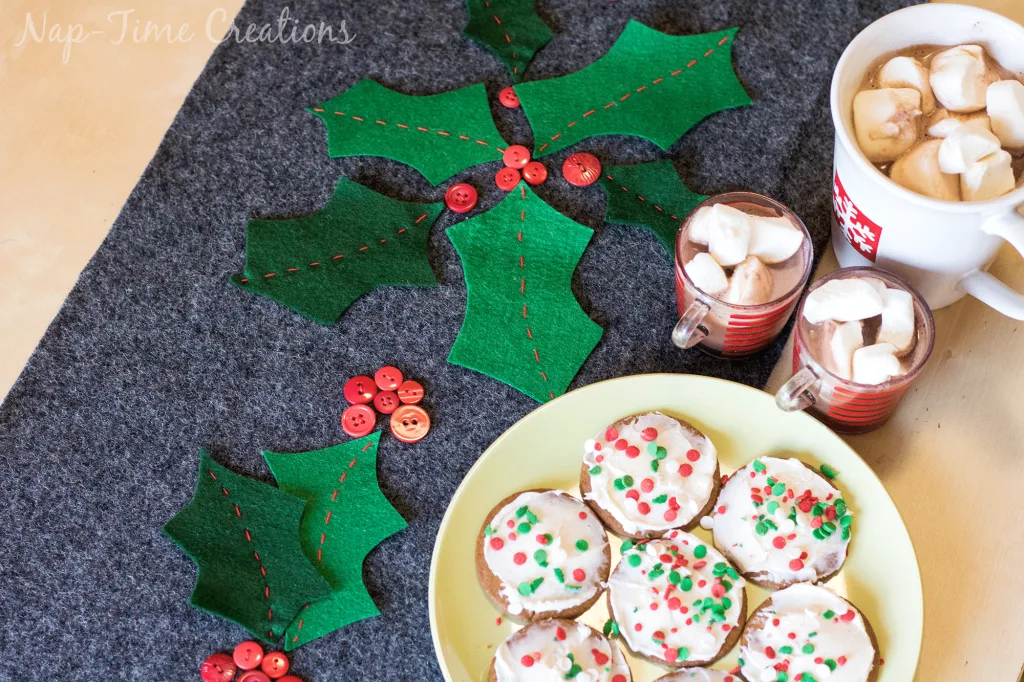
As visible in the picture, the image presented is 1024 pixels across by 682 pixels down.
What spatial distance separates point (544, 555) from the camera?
22.2 inches

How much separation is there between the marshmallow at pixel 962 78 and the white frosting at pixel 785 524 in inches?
9.5

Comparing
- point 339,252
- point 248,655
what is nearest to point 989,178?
point 339,252

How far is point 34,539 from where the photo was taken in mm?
633

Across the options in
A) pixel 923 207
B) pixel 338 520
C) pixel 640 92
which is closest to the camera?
pixel 923 207

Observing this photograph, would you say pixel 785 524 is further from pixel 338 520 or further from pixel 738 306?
pixel 338 520

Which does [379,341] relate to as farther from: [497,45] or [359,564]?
[497,45]

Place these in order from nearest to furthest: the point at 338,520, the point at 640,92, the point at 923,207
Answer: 1. the point at 923,207
2. the point at 338,520
3. the point at 640,92

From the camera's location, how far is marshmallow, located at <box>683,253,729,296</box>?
574 mm

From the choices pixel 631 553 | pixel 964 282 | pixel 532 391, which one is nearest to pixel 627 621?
pixel 631 553

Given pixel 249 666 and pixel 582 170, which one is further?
pixel 582 170

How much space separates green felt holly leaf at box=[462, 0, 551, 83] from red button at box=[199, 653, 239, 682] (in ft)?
1.59

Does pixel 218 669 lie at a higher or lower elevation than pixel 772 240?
lower

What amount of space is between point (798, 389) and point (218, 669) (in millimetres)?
407

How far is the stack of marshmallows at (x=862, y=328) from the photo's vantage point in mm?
539
